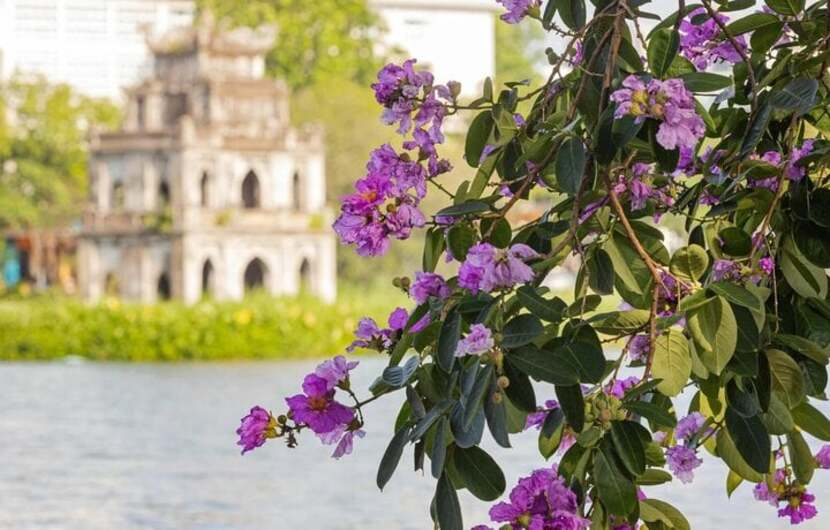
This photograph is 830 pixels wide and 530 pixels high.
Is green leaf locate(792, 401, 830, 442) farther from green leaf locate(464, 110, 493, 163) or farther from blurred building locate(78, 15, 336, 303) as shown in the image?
blurred building locate(78, 15, 336, 303)

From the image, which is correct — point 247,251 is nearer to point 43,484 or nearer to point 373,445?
point 373,445

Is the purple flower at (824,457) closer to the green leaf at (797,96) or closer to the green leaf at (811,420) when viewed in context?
the green leaf at (811,420)

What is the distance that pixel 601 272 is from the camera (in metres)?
3.29

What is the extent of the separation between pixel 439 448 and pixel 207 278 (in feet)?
123

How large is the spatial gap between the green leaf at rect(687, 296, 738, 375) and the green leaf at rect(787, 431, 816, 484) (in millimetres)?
655

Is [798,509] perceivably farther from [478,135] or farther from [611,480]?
[478,135]

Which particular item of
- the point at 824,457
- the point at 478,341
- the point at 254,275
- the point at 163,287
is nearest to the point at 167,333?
the point at 163,287

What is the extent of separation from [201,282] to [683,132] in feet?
122

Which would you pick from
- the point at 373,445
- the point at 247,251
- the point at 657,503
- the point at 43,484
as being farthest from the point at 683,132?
the point at 247,251

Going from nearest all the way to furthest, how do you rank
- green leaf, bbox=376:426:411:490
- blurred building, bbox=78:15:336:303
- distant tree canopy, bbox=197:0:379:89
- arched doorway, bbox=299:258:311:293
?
green leaf, bbox=376:426:411:490, blurred building, bbox=78:15:336:303, arched doorway, bbox=299:258:311:293, distant tree canopy, bbox=197:0:379:89

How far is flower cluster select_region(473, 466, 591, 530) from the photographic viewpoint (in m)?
3.17

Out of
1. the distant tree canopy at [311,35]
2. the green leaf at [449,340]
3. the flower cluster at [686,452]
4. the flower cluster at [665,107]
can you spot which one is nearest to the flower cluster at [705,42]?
the flower cluster at [686,452]

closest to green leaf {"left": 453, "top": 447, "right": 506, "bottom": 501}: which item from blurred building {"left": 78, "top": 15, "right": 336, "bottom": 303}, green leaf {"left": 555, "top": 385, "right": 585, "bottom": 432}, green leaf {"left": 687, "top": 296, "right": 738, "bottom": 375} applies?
green leaf {"left": 555, "top": 385, "right": 585, "bottom": 432}

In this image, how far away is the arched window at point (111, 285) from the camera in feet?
A: 133
